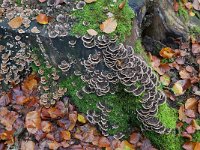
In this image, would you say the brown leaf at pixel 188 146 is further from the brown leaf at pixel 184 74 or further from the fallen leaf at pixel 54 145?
the fallen leaf at pixel 54 145

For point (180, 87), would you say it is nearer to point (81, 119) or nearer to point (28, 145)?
point (81, 119)

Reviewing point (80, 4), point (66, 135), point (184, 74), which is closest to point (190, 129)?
point (184, 74)

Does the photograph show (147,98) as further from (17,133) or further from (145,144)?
(17,133)

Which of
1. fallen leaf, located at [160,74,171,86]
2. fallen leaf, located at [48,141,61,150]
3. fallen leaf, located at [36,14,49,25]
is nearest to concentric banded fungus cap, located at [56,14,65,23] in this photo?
fallen leaf, located at [36,14,49,25]

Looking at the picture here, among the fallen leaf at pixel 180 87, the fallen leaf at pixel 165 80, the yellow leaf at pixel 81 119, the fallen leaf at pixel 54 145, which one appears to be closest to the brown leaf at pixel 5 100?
the fallen leaf at pixel 54 145

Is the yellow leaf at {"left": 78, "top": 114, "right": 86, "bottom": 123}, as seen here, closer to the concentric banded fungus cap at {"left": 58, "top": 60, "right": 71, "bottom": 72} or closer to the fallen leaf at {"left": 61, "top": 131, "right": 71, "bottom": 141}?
the fallen leaf at {"left": 61, "top": 131, "right": 71, "bottom": 141}

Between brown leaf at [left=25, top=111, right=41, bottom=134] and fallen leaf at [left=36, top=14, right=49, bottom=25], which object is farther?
brown leaf at [left=25, top=111, right=41, bottom=134]
